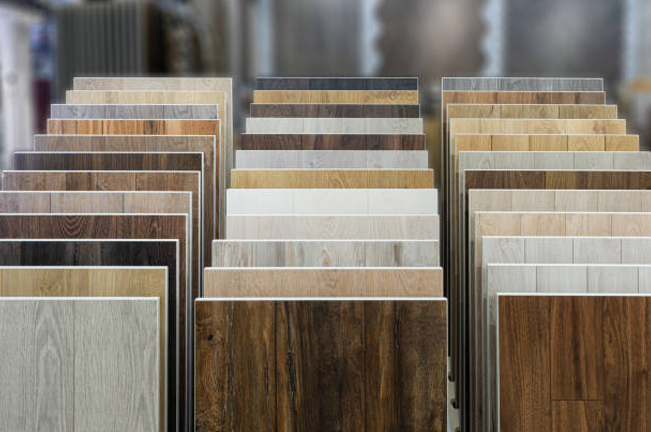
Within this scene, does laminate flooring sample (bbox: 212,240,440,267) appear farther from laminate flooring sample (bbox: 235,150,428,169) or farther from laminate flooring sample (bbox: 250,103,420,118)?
laminate flooring sample (bbox: 250,103,420,118)

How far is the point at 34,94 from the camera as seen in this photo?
503 cm

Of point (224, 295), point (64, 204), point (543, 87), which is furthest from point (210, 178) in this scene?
point (543, 87)

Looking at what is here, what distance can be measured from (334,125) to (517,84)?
483mm

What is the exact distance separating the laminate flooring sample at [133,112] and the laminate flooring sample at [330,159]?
18 cm

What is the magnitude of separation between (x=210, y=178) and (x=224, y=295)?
403 millimetres

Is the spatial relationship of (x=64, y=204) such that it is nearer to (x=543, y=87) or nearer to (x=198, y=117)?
(x=198, y=117)

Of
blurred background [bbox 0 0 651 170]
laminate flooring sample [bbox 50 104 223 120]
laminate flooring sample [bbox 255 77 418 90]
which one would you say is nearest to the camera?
laminate flooring sample [bbox 50 104 223 120]

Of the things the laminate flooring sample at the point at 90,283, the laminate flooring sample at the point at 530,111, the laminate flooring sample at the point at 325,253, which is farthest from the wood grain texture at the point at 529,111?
the laminate flooring sample at the point at 90,283

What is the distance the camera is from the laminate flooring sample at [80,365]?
93 centimetres

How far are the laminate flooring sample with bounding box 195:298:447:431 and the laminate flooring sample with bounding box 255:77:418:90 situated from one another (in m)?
0.74

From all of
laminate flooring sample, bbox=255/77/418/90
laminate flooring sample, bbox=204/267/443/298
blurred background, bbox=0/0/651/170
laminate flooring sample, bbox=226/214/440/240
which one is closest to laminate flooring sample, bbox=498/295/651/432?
laminate flooring sample, bbox=204/267/443/298

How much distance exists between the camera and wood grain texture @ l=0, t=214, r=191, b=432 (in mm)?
1099

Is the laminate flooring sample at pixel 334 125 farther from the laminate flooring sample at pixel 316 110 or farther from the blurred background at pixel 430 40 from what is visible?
the blurred background at pixel 430 40

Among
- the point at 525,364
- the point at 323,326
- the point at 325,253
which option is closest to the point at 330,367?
the point at 323,326
